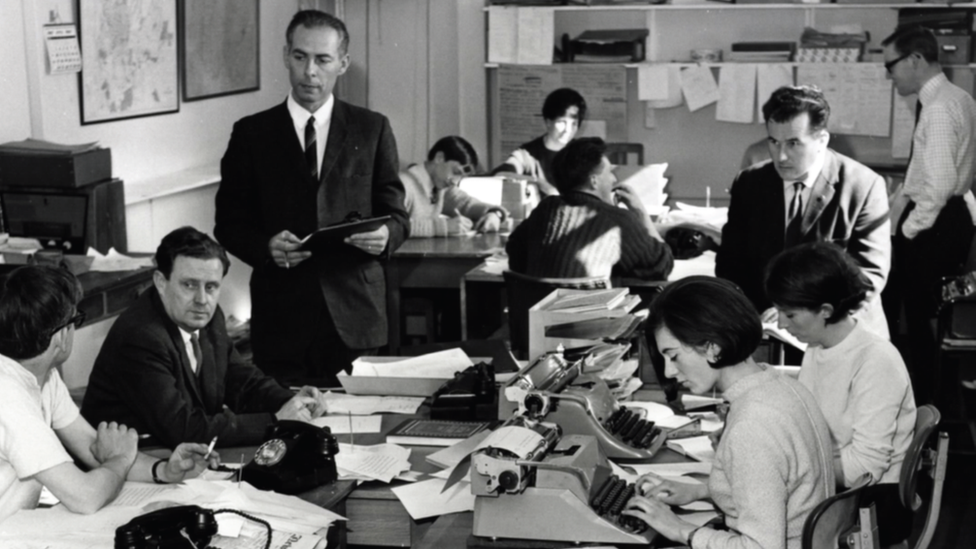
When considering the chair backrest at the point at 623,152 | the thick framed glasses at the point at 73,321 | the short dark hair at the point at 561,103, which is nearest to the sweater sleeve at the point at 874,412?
the thick framed glasses at the point at 73,321

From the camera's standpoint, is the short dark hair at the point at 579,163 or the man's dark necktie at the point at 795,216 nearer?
the man's dark necktie at the point at 795,216

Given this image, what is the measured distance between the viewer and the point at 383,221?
3.57 metres

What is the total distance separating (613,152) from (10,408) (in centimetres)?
546

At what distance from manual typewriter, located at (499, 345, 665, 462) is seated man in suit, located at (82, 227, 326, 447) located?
0.63m

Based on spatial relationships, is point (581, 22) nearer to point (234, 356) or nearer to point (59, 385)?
point (234, 356)

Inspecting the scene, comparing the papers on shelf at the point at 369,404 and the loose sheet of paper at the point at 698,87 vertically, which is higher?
the loose sheet of paper at the point at 698,87

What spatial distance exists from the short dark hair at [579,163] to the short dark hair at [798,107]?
2.71 feet

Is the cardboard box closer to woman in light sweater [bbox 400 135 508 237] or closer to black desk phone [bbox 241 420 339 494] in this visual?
woman in light sweater [bbox 400 135 508 237]

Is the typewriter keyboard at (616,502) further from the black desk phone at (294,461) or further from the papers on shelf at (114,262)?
the papers on shelf at (114,262)

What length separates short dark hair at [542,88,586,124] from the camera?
6488 millimetres

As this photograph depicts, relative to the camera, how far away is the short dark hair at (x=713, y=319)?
2.10 metres

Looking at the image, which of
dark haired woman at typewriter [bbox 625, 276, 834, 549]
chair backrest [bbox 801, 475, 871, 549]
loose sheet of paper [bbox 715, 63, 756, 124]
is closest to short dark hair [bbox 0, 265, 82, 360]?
dark haired woman at typewriter [bbox 625, 276, 834, 549]

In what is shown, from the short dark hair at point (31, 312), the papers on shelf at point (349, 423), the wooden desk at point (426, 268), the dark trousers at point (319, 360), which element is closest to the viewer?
the short dark hair at point (31, 312)

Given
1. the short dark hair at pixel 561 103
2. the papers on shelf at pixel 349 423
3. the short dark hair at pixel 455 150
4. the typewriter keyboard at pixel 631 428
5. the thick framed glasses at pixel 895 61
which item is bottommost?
the papers on shelf at pixel 349 423
